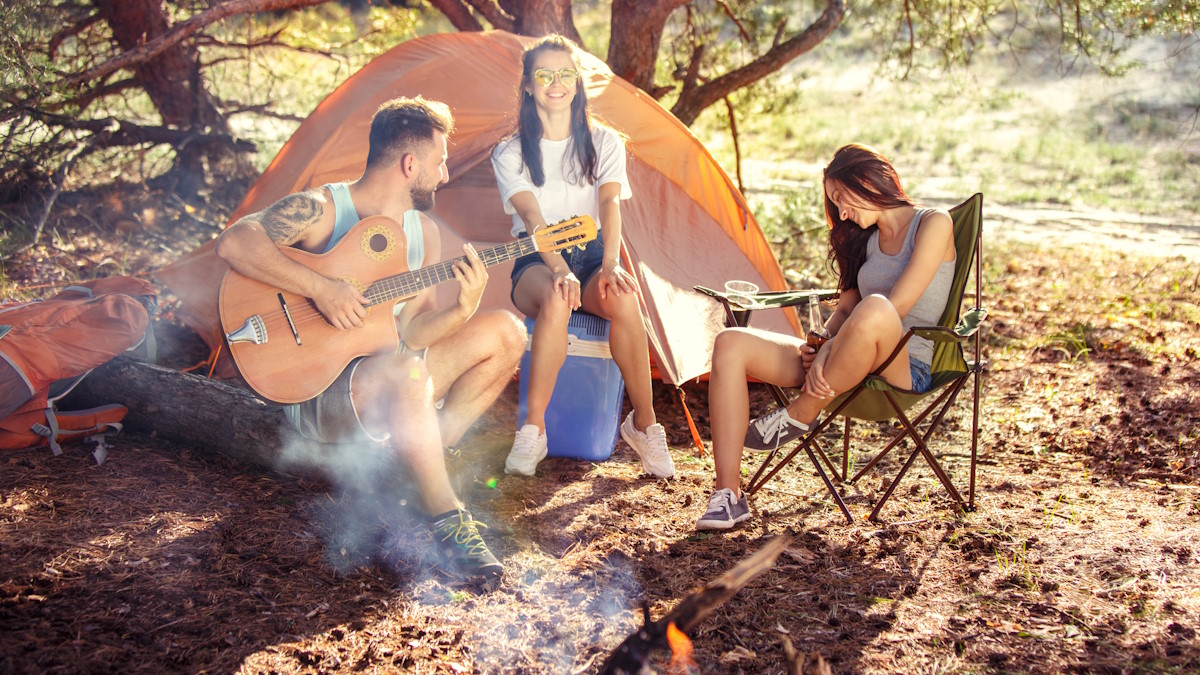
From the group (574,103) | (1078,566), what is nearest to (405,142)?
(574,103)

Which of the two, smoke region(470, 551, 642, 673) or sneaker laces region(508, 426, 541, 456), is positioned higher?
sneaker laces region(508, 426, 541, 456)

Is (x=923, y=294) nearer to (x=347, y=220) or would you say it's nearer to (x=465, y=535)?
(x=465, y=535)

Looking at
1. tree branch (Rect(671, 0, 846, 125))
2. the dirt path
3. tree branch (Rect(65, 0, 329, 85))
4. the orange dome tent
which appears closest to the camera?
the orange dome tent

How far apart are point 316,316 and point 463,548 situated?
85 cm

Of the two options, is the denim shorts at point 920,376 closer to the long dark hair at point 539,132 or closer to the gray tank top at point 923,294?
the gray tank top at point 923,294

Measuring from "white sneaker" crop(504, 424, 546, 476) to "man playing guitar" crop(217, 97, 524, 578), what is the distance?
278mm

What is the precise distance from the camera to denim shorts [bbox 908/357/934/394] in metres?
3.20

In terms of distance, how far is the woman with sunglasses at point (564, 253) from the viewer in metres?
3.41

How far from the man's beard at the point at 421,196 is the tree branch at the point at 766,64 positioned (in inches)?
→ 149

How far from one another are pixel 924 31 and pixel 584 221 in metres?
4.87

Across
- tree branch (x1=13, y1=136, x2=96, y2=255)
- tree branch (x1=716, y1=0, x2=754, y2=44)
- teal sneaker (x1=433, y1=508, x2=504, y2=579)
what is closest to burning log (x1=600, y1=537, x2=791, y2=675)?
teal sneaker (x1=433, y1=508, x2=504, y2=579)

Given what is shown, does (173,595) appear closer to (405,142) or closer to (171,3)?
(405,142)

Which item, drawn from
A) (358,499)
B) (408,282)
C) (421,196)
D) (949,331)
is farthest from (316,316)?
(949,331)

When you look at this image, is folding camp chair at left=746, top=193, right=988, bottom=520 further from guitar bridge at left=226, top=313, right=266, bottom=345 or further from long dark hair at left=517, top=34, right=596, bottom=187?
guitar bridge at left=226, top=313, right=266, bottom=345
